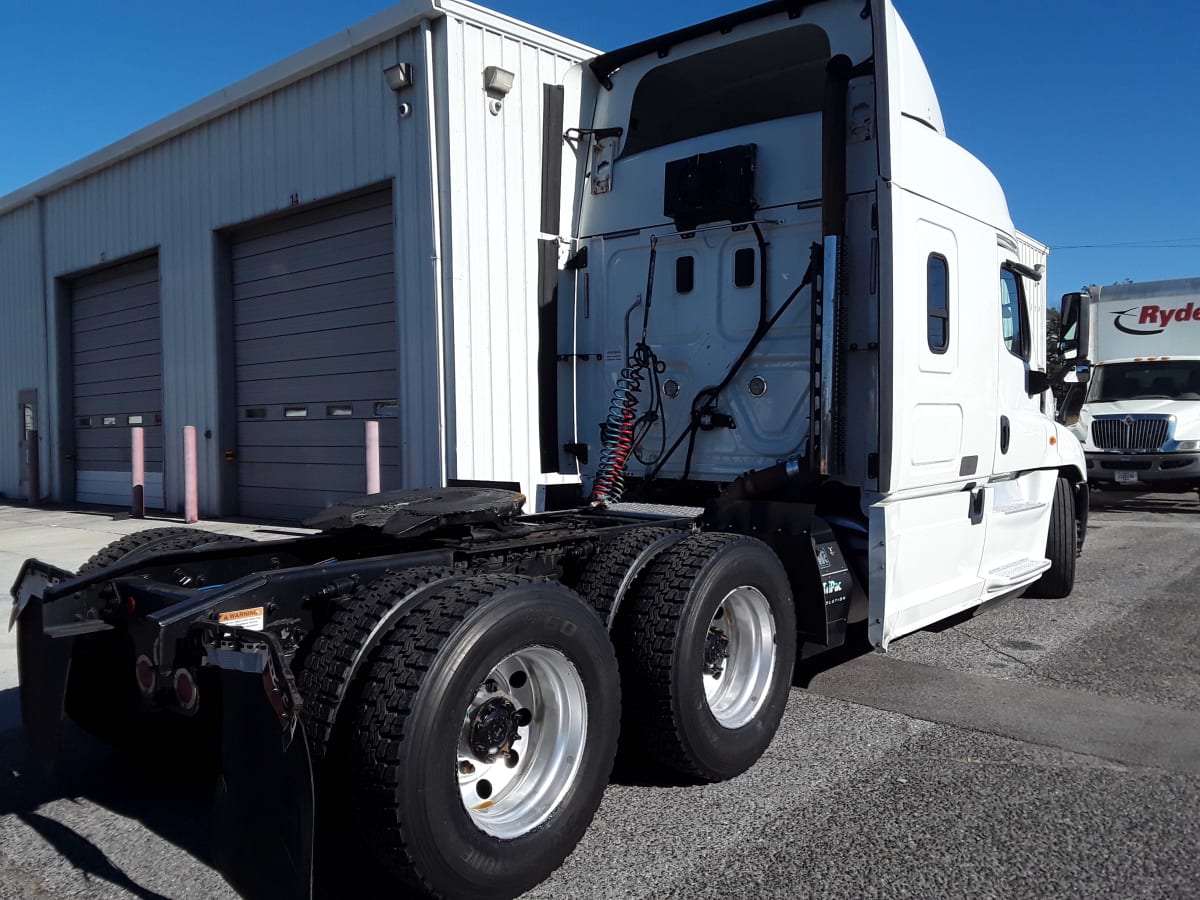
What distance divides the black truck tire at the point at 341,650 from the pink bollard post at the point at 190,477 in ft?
32.7

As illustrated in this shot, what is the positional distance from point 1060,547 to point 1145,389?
10.0 meters

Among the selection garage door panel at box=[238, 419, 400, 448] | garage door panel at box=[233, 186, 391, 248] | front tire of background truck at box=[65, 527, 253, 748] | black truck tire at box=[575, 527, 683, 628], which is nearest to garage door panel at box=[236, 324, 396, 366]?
garage door panel at box=[238, 419, 400, 448]

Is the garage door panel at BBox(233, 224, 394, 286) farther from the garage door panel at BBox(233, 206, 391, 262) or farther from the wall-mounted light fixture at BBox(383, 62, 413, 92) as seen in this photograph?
Result: the wall-mounted light fixture at BBox(383, 62, 413, 92)

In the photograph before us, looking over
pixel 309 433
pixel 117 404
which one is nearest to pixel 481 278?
pixel 309 433

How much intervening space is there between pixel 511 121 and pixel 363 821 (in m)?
5.88

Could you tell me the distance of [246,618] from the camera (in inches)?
118

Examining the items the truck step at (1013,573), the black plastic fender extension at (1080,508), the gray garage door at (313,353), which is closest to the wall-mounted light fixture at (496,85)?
the gray garage door at (313,353)

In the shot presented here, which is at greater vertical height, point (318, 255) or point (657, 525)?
point (318, 255)

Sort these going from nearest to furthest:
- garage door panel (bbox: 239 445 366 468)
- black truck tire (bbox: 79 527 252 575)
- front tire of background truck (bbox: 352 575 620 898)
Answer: front tire of background truck (bbox: 352 575 620 898) → black truck tire (bbox: 79 527 252 575) → garage door panel (bbox: 239 445 366 468)

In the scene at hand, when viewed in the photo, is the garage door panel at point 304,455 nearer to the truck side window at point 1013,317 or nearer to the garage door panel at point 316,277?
the garage door panel at point 316,277

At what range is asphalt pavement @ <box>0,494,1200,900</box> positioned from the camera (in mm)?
3203

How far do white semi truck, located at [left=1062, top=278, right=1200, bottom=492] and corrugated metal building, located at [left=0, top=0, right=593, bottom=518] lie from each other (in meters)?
9.34

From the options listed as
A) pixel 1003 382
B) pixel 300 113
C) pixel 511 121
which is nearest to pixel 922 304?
pixel 1003 382

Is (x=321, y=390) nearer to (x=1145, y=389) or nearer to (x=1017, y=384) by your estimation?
(x=1017, y=384)
